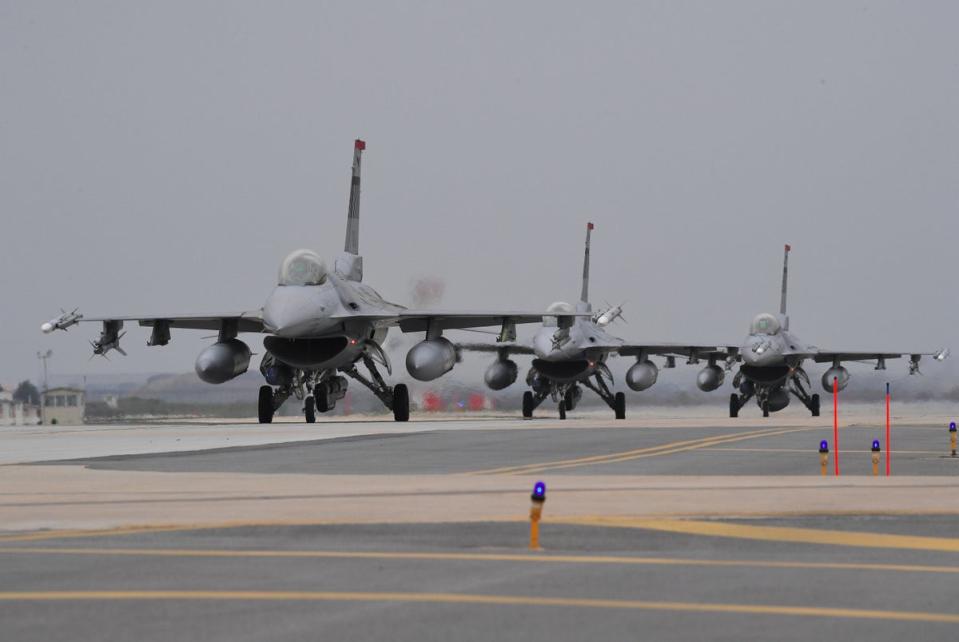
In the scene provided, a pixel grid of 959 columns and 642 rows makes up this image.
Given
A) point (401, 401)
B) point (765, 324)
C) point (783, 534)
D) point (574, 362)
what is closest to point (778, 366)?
point (765, 324)

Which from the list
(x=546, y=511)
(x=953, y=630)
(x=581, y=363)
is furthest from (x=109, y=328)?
(x=953, y=630)

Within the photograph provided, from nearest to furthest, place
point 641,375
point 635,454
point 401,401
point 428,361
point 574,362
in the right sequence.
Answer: point 635,454 → point 428,361 → point 401,401 → point 574,362 → point 641,375

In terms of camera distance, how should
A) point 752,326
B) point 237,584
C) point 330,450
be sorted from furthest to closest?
point 752,326 → point 330,450 → point 237,584

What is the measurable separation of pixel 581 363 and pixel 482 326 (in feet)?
44.4

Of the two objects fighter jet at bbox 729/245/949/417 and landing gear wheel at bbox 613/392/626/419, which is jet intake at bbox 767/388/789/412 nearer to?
fighter jet at bbox 729/245/949/417

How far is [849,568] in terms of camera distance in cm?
1171

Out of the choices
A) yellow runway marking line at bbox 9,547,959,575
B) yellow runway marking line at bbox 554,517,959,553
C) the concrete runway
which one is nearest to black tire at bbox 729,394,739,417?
the concrete runway

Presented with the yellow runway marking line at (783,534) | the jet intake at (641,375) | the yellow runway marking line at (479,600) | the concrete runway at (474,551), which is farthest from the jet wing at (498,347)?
the yellow runway marking line at (479,600)

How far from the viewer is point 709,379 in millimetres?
80812

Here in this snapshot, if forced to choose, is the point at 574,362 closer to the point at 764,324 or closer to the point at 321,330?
the point at 764,324

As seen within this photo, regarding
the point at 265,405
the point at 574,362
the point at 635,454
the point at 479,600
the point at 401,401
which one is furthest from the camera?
the point at 574,362

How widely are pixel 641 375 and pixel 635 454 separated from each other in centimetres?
4516

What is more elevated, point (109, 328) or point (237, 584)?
point (109, 328)

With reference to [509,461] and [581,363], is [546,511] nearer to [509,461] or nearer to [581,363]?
[509,461]
